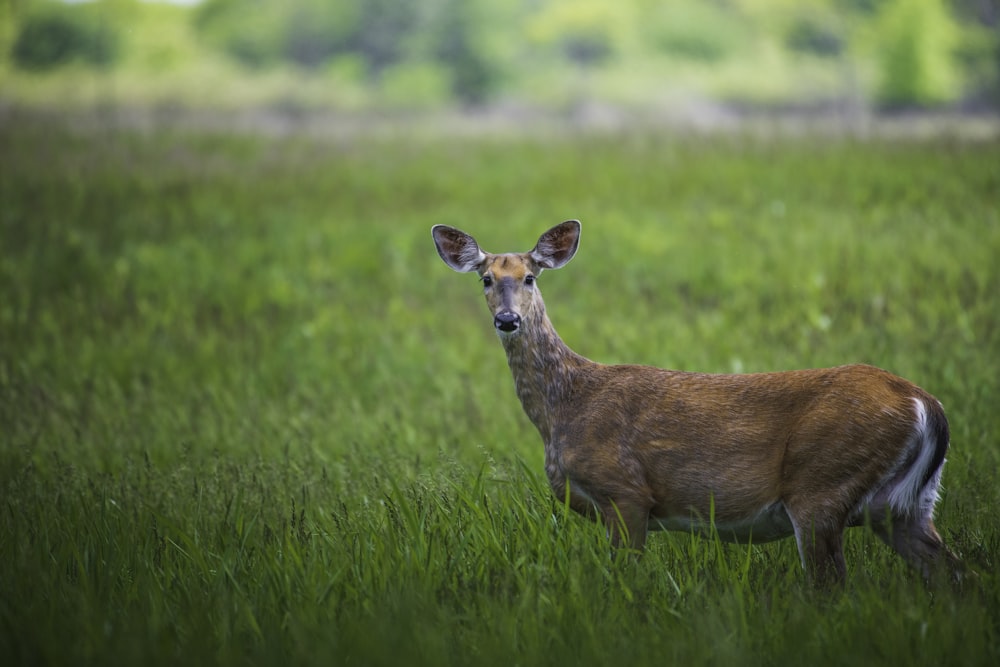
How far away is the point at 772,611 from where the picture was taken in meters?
3.66

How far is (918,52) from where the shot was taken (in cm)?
4272

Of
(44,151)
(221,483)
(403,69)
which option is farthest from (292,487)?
(403,69)

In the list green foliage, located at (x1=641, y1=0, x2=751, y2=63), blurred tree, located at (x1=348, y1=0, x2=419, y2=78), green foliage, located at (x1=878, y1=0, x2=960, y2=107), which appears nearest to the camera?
green foliage, located at (x1=878, y1=0, x2=960, y2=107)

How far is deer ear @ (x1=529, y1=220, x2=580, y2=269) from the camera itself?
5129mm

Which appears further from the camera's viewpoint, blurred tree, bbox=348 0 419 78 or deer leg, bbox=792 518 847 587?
blurred tree, bbox=348 0 419 78

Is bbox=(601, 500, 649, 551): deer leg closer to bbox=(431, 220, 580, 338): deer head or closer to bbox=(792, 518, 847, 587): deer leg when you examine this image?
bbox=(792, 518, 847, 587): deer leg

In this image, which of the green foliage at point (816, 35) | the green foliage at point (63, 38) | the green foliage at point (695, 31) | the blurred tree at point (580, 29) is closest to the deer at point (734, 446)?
the green foliage at point (63, 38)

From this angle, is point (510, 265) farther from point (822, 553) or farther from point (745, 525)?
point (822, 553)

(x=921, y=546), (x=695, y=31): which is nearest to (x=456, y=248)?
(x=921, y=546)

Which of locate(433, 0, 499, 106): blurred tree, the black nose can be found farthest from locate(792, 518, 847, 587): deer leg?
locate(433, 0, 499, 106): blurred tree

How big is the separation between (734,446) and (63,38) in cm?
3973

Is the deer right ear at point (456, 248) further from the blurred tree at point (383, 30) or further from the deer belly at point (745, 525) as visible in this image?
the blurred tree at point (383, 30)

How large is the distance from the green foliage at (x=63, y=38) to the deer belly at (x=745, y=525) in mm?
34692

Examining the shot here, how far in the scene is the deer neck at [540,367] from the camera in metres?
4.87
